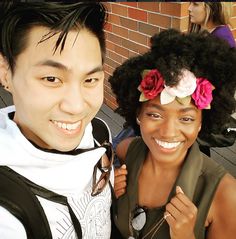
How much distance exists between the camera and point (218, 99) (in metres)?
1.87

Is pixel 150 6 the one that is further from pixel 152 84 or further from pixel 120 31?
pixel 152 84

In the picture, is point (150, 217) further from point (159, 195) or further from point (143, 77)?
point (143, 77)

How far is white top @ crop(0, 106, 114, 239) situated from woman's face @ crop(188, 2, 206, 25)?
195 centimetres

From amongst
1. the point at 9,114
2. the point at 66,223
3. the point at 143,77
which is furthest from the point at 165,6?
the point at 66,223

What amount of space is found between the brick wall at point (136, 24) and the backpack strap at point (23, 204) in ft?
6.79

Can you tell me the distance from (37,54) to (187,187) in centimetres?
96

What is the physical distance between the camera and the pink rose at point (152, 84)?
1719 millimetres

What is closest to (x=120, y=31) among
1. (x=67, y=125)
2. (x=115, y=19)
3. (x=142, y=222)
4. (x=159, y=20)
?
(x=115, y=19)

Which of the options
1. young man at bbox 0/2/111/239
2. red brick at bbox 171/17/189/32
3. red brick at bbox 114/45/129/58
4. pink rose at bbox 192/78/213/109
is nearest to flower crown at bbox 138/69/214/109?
pink rose at bbox 192/78/213/109

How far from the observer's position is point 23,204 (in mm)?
1051

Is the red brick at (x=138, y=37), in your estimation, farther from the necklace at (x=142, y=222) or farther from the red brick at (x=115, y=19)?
the necklace at (x=142, y=222)

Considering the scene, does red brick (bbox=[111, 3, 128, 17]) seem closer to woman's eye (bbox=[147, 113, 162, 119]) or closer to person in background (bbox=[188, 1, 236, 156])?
person in background (bbox=[188, 1, 236, 156])

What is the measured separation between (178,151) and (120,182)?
0.35m

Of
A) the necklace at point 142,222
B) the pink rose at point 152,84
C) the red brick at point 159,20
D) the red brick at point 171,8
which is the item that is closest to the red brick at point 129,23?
the red brick at point 159,20
